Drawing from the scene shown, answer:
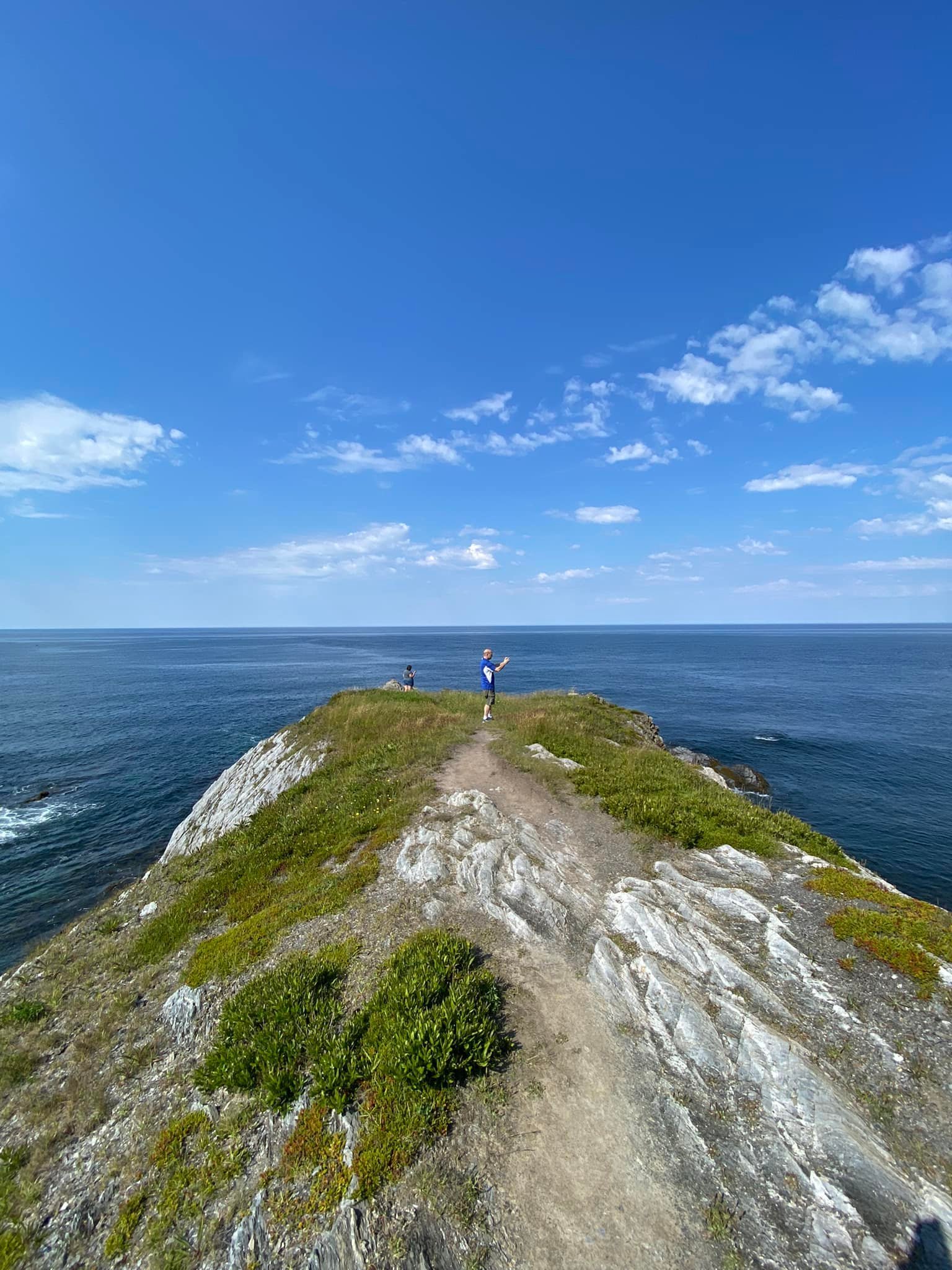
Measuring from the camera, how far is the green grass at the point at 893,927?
9727 mm

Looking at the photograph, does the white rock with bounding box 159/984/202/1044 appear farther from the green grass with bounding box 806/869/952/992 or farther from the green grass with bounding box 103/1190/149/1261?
the green grass with bounding box 806/869/952/992

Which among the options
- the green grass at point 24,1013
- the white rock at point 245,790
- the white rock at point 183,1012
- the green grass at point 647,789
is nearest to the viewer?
the white rock at point 183,1012

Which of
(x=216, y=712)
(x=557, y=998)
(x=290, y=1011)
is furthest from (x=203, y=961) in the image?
(x=216, y=712)

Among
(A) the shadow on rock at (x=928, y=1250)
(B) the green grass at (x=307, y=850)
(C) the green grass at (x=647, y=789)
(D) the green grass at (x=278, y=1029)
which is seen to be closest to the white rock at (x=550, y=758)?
(C) the green grass at (x=647, y=789)

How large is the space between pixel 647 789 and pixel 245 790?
21.3 meters

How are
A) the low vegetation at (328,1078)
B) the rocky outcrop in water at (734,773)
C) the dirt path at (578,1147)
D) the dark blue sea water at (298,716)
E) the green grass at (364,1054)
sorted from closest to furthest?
the dirt path at (578,1147) < the low vegetation at (328,1078) < the green grass at (364,1054) < the dark blue sea water at (298,716) < the rocky outcrop in water at (734,773)

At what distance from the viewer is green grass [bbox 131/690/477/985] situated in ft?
42.7

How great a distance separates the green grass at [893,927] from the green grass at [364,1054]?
25.8 ft

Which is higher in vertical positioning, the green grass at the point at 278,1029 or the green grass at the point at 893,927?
the green grass at the point at 893,927

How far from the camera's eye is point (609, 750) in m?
23.1

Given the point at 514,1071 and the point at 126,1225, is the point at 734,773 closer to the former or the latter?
the point at 514,1071

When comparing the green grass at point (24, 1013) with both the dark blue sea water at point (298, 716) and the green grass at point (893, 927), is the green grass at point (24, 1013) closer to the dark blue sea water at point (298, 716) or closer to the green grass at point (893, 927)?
the dark blue sea water at point (298, 716)

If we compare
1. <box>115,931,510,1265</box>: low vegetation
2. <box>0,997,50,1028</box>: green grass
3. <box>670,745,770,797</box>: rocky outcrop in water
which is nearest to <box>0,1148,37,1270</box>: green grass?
<box>115,931,510,1265</box>: low vegetation

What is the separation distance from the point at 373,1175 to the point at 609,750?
18.2 meters
